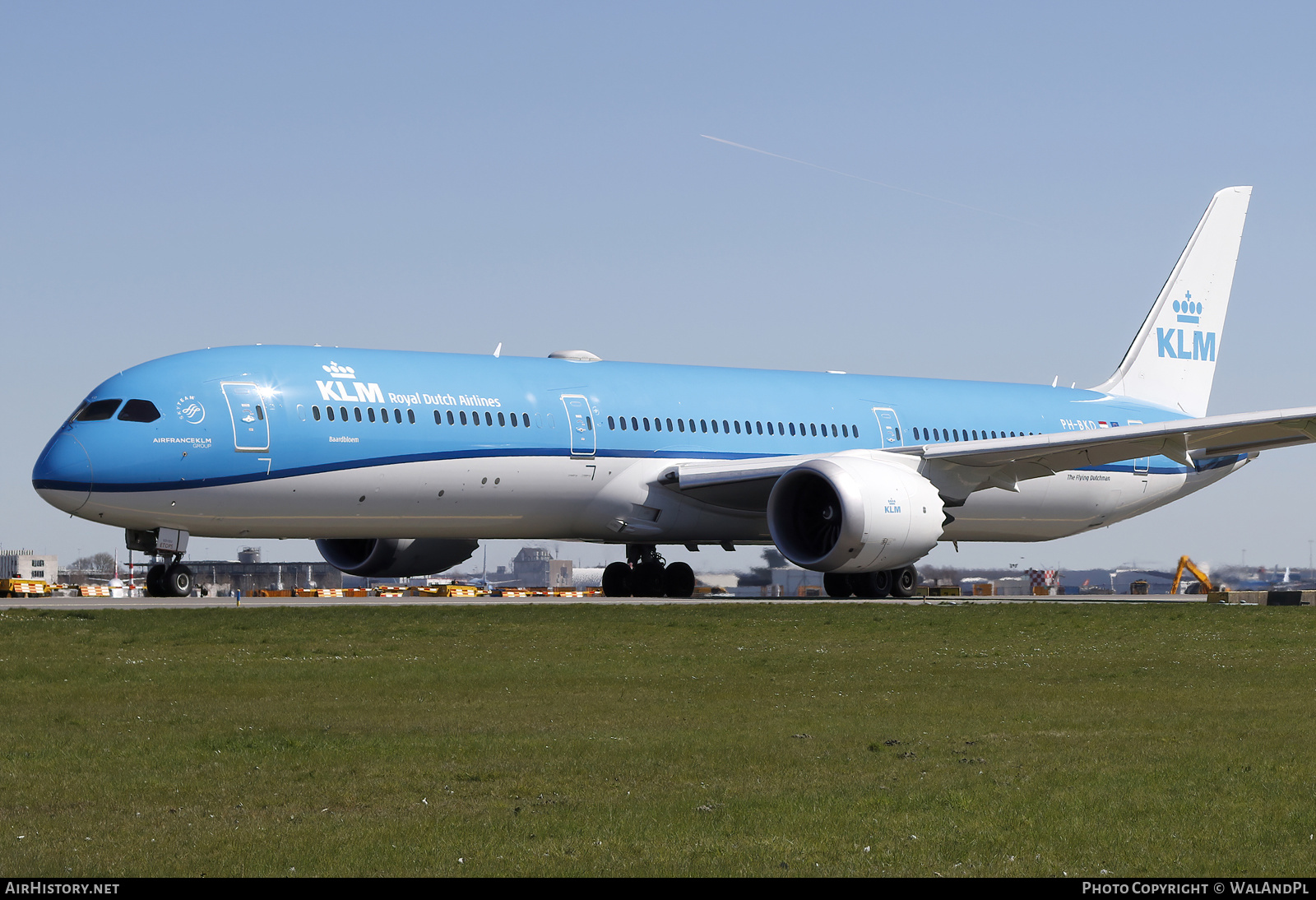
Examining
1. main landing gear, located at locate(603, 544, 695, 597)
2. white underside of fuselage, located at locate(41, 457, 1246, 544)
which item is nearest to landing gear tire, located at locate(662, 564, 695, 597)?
main landing gear, located at locate(603, 544, 695, 597)

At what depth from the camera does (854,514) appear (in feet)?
87.7

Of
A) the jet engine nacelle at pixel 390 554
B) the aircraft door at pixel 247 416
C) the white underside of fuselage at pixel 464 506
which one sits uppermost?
the aircraft door at pixel 247 416

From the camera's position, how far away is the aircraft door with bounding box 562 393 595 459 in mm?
28344

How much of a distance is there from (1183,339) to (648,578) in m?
17.3

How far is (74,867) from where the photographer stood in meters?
6.73

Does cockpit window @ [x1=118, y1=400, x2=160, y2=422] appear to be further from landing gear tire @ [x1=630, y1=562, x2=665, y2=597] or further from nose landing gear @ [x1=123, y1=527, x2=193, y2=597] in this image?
landing gear tire @ [x1=630, y1=562, x2=665, y2=597]

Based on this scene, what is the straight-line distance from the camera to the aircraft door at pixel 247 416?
24734 mm

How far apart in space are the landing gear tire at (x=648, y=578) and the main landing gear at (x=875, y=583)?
342 cm

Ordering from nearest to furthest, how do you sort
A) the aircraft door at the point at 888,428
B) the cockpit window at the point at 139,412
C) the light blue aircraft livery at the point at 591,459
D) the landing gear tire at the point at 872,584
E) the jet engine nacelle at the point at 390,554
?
1. the cockpit window at the point at 139,412
2. the light blue aircraft livery at the point at 591,459
3. the jet engine nacelle at the point at 390,554
4. the landing gear tire at the point at 872,584
5. the aircraft door at the point at 888,428

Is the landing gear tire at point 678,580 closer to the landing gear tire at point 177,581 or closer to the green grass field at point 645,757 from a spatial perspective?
the landing gear tire at point 177,581

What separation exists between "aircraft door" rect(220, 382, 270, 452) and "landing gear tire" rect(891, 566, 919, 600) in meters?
13.4

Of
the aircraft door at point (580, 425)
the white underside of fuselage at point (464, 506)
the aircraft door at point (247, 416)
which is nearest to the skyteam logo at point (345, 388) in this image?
the aircraft door at point (247, 416)

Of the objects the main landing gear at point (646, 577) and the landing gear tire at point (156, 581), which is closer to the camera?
the landing gear tire at point (156, 581)
